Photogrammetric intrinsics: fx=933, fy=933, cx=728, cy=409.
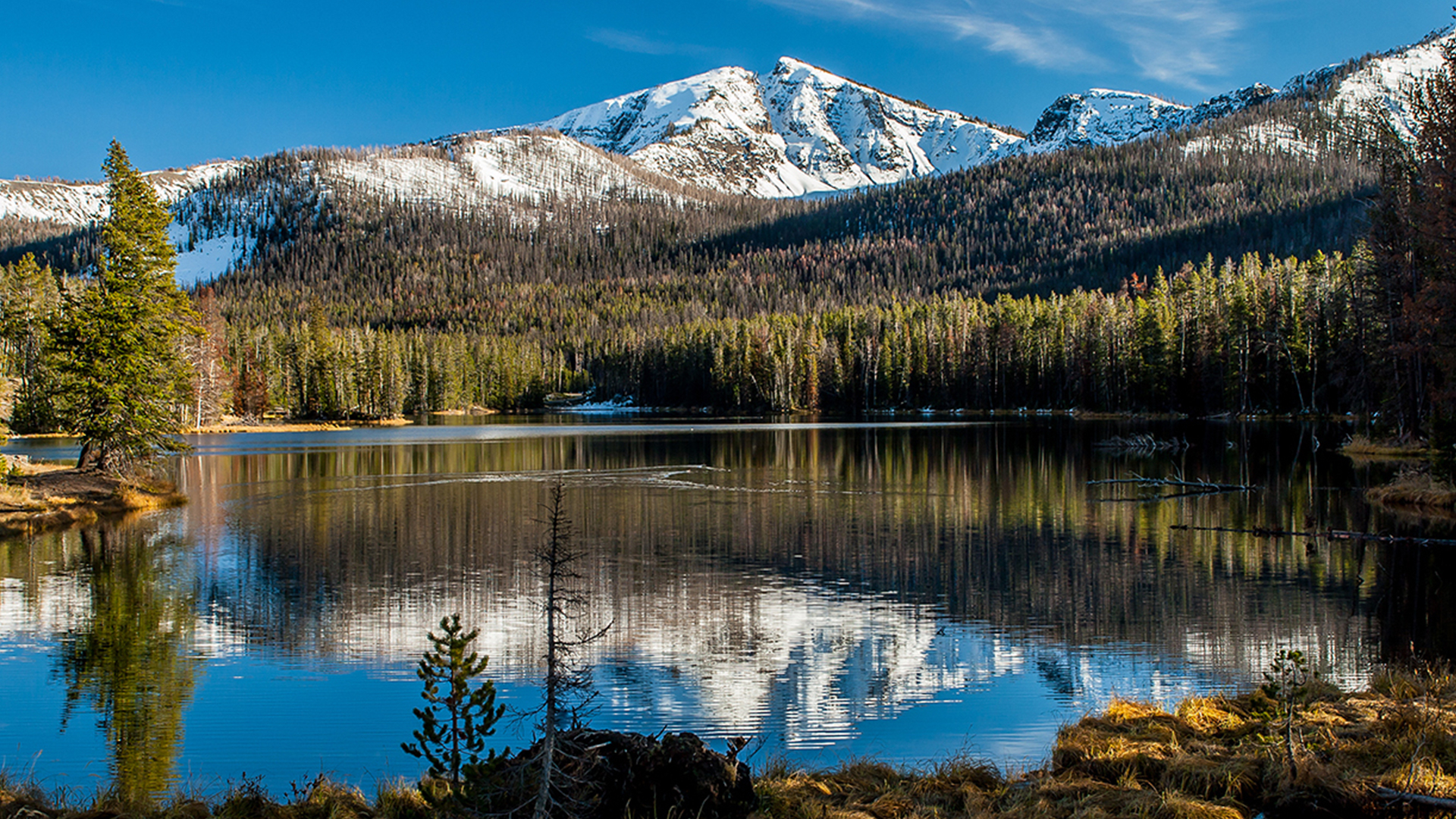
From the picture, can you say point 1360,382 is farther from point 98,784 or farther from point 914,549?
point 98,784

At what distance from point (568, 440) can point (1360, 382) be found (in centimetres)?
5229

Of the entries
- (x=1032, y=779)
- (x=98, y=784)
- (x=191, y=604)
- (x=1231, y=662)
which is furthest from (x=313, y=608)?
(x=1231, y=662)

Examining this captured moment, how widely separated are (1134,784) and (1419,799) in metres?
2.06

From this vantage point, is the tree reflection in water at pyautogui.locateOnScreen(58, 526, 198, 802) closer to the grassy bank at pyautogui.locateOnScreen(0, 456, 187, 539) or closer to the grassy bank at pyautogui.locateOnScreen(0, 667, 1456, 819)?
the grassy bank at pyautogui.locateOnScreen(0, 667, 1456, 819)

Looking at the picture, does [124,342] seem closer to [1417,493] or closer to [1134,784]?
[1134,784]

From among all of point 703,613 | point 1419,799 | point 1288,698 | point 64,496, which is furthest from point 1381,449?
point 64,496

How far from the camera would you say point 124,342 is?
34.1 m

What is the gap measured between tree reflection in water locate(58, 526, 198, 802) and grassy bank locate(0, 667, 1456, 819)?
5.83 ft

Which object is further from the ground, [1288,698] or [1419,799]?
[1288,698]

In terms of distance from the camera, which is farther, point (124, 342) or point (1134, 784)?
point (124, 342)

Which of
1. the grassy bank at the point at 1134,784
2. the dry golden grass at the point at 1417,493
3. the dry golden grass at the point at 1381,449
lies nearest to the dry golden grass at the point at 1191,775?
the grassy bank at the point at 1134,784

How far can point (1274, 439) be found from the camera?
57750 millimetres

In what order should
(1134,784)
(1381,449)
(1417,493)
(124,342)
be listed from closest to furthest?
(1134,784) → (1417,493) → (124,342) → (1381,449)

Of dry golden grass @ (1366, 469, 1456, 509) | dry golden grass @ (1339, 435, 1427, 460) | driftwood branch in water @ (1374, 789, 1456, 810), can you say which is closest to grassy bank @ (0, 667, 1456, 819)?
driftwood branch in water @ (1374, 789, 1456, 810)
